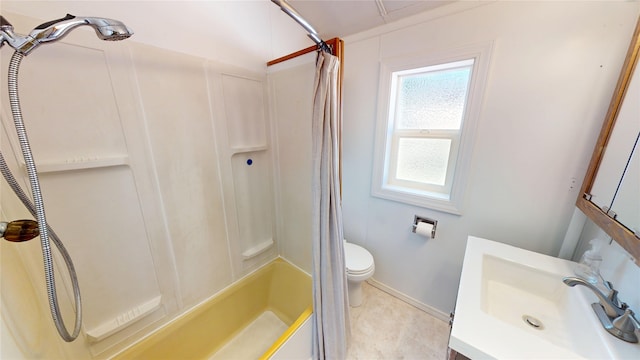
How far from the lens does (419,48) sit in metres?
1.36

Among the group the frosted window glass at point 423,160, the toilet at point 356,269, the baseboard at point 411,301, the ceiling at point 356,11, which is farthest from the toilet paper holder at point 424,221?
the ceiling at point 356,11

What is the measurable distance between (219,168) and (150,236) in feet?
1.72

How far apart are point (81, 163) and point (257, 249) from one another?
114 cm

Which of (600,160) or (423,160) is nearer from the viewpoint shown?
(600,160)

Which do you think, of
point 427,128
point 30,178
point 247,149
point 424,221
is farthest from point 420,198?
point 30,178

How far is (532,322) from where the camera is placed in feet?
2.88

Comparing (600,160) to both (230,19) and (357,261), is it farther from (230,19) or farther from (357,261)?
(230,19)

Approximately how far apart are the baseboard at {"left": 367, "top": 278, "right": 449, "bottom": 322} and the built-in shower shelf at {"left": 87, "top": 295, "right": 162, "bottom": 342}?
1.70 m

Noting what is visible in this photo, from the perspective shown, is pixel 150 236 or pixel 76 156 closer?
pixel 76 156

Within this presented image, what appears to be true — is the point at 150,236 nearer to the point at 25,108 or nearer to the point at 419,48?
the point at 25,108

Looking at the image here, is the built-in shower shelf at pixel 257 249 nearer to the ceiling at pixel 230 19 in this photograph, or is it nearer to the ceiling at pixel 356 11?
the ceiling at pixel 230 19

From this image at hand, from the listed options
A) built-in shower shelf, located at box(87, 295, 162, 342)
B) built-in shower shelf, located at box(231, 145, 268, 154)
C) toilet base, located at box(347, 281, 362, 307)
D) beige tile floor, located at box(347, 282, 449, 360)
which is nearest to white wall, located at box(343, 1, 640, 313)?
beige tile floor, located at box(347, 282, 449, 360)

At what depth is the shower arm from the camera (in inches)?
30.8

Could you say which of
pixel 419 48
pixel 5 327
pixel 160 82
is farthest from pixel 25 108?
pixel 419 48
